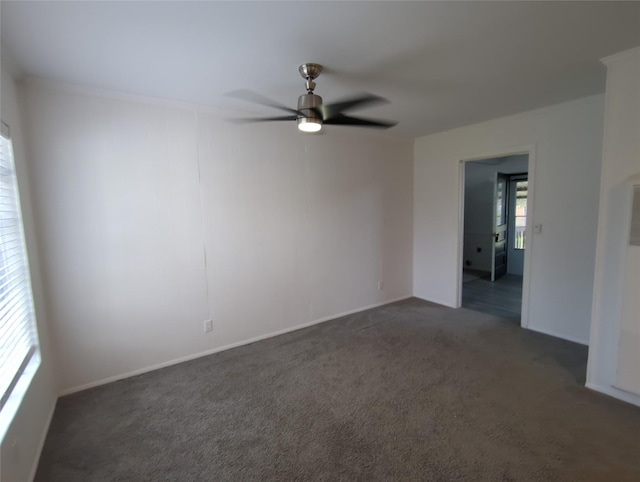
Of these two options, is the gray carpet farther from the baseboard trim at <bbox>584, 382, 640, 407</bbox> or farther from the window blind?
the window blind

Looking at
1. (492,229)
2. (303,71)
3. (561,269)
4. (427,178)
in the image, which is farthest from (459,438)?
(492,229)

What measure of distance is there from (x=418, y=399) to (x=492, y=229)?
4.89 meters

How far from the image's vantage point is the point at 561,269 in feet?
10.9

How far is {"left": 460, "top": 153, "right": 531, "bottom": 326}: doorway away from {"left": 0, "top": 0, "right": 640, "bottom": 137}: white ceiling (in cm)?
354

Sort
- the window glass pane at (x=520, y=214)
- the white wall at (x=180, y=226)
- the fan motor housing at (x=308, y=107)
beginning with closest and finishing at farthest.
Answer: the fan motor housing at (x=308, y=107) → the white wall at (x=180, y=226) → the window glass pane at (x=520, y=214)

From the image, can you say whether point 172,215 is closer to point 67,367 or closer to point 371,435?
point 67,367

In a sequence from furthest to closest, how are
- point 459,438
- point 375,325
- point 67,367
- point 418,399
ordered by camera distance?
point 375,325
point 67,367
point 418,399
point 459,438

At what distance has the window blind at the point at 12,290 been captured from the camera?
1.66 m

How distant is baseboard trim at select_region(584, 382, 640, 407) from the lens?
2.25 meters

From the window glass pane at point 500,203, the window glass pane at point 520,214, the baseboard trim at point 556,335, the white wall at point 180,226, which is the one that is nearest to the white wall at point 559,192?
the baseboard trim at point 556,335

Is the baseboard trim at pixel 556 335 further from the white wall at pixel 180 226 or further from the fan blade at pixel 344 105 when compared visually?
the fan blade at pixel 344 105

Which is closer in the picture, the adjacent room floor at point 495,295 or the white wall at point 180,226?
the white wall at point 180,226

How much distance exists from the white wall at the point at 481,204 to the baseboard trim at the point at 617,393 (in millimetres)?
4137

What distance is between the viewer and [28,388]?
1830 millimetres
